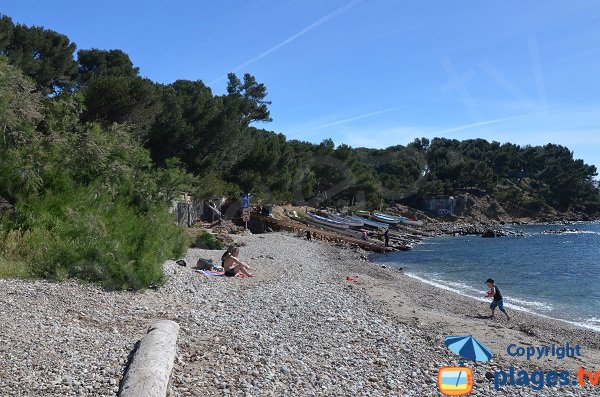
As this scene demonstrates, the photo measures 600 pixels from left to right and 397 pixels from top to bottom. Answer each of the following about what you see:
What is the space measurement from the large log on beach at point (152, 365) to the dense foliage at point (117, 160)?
414 centimetres

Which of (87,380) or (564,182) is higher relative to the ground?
(564,182)

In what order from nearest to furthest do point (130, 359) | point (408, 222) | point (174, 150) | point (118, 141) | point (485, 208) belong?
point (130, 359) < point (118, 141) < point (174, 150) < point (408, 222) < point (485, 208)

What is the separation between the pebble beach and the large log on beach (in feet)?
0.69

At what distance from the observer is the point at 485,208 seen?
320 feet

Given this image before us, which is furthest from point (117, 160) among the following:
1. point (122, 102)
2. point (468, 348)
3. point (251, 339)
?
point (468, 348)

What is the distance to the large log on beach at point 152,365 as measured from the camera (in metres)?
5.36

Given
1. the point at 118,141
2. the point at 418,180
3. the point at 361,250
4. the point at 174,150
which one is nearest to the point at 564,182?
the point at 418,180

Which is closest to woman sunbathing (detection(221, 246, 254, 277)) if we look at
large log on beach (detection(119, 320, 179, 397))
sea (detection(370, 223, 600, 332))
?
large log on beach (detection(119, 320, 179, 397))

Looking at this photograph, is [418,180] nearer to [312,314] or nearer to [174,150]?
[174,150]

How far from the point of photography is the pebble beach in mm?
6117

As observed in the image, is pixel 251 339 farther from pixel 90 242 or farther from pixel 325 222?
pixel 325 222

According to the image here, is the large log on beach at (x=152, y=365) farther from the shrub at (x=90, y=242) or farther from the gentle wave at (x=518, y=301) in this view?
the gentle wave at (x=518, y=301)

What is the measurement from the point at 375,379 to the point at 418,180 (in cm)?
10050

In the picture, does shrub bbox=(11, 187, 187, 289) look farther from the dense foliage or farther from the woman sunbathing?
the woman sunbathing
